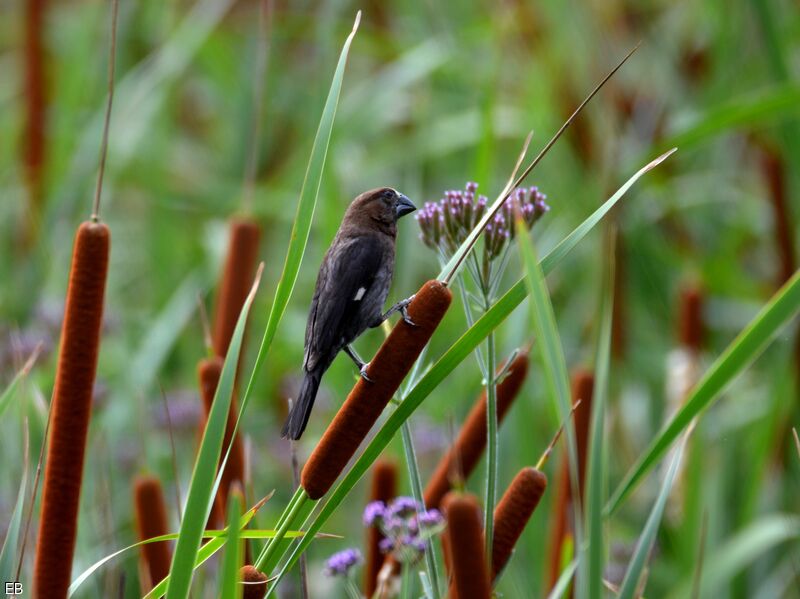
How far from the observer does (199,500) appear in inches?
47.6

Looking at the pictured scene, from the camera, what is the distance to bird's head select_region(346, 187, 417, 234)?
238 centimetres

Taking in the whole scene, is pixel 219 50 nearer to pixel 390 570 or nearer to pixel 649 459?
pixel 390 570

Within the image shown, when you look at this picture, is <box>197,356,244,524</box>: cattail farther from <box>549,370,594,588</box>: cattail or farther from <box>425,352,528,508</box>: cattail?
<box>549,370,594,588</box>: cattail

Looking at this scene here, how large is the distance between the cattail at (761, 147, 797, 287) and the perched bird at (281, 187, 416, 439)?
59.7 inches

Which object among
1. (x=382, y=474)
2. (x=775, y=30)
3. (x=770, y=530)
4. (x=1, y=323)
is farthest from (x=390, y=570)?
(x=1, y=323)

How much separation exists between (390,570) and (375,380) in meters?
0.55

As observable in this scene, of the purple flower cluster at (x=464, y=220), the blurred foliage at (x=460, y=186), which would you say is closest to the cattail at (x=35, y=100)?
the blurred foliage at (x=460, y=186)

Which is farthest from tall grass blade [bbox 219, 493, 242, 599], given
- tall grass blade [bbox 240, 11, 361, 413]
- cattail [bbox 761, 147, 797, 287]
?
cattail [bbox 761, 147, 797, 287]

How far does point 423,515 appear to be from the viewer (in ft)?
4.74

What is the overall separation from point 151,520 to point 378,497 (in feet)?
1.31

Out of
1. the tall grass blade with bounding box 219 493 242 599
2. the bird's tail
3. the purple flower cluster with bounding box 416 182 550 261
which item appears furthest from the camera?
the bird's tail

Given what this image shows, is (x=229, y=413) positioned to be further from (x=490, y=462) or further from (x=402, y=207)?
(x=402, y=207)

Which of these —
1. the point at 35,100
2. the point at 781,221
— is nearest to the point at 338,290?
the point at 781,221

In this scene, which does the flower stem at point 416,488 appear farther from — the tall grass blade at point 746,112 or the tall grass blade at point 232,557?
the tall grass blade at point 746,112
